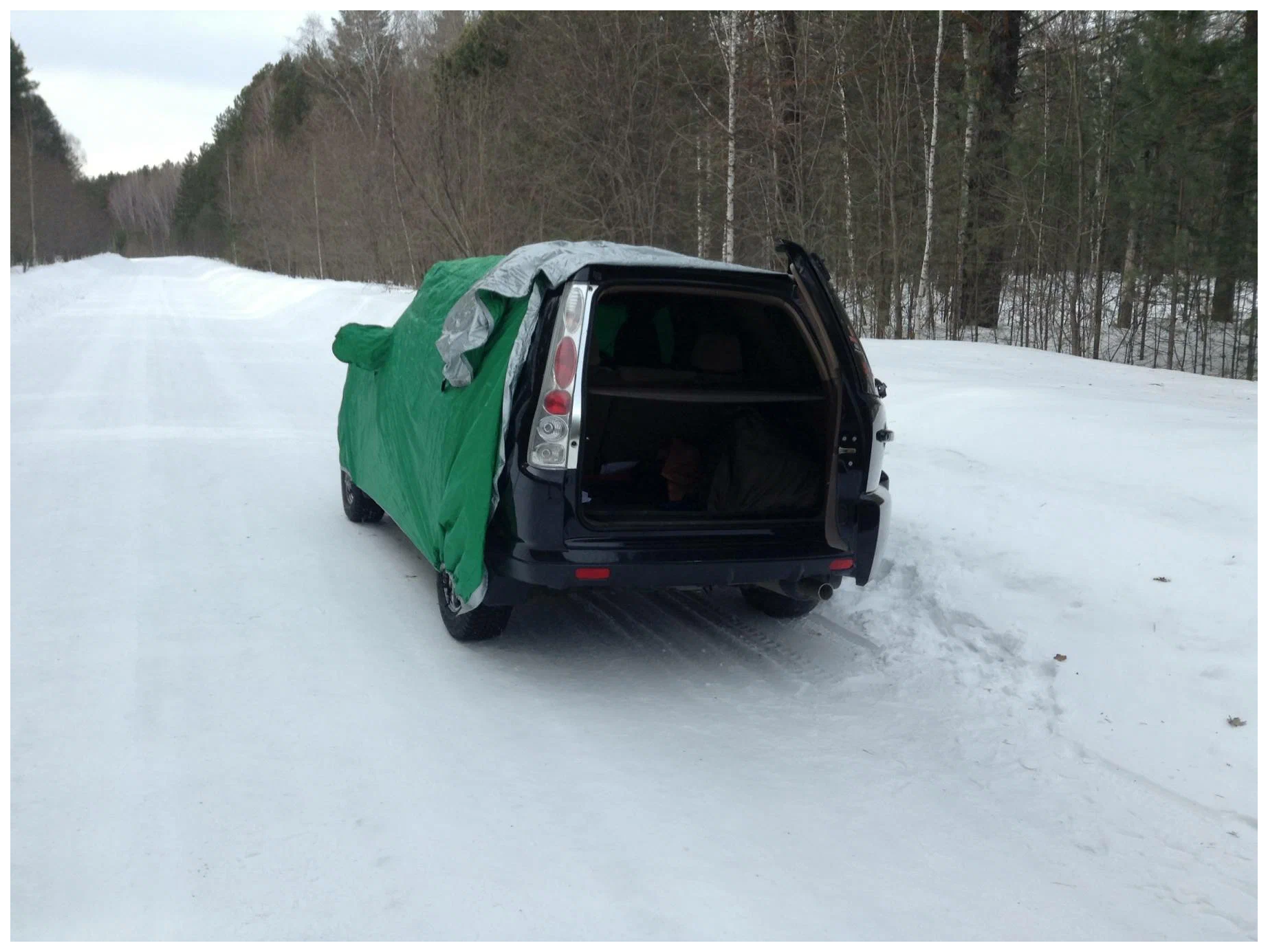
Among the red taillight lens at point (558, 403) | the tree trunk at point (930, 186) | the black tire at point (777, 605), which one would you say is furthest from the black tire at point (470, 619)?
the tree trunk at point (930, 186)

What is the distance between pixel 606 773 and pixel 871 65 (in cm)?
1542

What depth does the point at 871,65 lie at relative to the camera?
16625 mm

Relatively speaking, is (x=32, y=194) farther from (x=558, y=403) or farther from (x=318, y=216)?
(x=558, y=403)

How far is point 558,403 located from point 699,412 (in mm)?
1678

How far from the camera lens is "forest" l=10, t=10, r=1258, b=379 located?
16.8 meters

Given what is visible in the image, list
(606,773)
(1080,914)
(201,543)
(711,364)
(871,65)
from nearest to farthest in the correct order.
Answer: (1080,914) < (606,773) < (711,364) < (201,543) < (871,65)

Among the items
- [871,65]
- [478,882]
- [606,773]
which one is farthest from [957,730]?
[871,65]

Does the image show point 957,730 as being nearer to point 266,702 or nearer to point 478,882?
point 478,882

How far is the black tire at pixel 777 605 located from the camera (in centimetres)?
548

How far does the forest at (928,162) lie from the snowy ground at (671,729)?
11.1 metres

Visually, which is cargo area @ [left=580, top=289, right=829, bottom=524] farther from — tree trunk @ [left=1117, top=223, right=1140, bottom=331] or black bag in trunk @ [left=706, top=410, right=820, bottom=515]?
tree trunk @ [left=1117, top=223, right=1140, bottom=331]

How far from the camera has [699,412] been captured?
592cm

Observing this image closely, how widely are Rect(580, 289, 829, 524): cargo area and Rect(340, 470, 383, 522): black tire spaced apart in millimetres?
2020

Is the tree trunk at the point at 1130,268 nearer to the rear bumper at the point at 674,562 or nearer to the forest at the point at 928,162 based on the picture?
the forest at the point at 928,162
